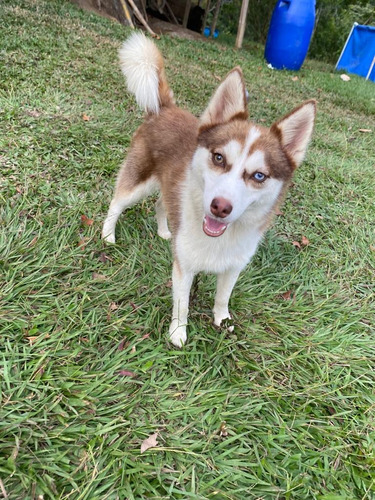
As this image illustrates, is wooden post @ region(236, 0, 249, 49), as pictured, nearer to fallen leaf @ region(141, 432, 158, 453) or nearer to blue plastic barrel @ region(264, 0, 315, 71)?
blue plastic barrel @ region(264, 0, 315, 71)

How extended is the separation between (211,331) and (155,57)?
2087 millimetres

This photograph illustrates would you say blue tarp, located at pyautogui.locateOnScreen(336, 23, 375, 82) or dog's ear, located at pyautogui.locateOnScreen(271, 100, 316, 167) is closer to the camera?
dog's ear, located at pyautogui.locateOnScreen(271, 100, 316, 167)

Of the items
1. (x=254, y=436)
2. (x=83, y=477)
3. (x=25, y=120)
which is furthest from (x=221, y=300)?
(x=25, y=120)

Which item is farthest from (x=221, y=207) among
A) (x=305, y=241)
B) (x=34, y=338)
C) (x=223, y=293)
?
(x=305, y=241)

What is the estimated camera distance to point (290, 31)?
10.5 metres

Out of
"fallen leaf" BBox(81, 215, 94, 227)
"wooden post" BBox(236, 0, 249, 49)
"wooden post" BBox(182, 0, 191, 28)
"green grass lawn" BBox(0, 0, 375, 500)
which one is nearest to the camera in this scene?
"green grass lawn" BBox(0, 0, 375, 500)

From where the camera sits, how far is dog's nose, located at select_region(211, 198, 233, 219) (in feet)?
5.64

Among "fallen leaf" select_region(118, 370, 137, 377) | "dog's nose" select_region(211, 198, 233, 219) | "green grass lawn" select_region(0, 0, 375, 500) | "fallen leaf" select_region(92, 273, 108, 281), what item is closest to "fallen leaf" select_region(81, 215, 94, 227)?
"green grass lawn" select_region(0, 0, 375, 500)

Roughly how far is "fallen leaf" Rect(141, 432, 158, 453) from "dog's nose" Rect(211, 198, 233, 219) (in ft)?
3.84

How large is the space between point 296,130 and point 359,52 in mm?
15846

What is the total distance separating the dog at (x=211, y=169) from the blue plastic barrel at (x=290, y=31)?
9.46 metres

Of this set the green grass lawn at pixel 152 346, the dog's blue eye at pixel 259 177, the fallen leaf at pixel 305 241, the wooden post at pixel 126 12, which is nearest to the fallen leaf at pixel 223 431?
the green grass lawn at pixel 152 346

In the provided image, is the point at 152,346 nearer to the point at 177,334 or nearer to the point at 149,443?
the point at 177,334

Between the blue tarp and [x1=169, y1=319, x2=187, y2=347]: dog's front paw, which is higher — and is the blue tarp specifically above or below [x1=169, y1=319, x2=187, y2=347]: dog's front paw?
above
